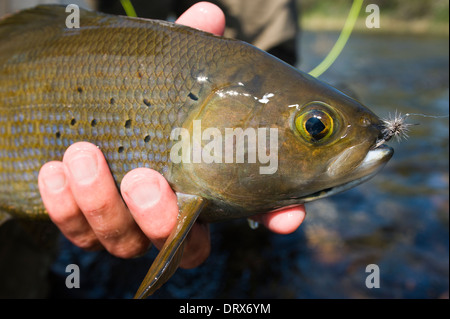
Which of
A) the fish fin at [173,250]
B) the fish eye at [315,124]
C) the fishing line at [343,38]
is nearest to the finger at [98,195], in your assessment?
the fish fin at [173,250]

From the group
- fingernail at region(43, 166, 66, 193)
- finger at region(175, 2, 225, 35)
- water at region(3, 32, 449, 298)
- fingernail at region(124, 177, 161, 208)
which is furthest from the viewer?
water at region(3, 32, 449, 298)

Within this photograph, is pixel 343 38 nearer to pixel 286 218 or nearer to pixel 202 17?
pixel 202 17

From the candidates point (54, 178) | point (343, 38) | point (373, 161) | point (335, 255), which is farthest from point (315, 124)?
point (335, 255)

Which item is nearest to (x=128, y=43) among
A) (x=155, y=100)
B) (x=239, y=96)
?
(x=155, y=100)

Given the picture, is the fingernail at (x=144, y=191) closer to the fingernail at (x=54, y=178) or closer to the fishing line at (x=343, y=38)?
the fingernail at (x=54, y=178)

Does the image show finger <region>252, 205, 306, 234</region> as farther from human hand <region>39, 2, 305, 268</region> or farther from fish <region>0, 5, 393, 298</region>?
fish <region>0, 5, 393, 298</region>

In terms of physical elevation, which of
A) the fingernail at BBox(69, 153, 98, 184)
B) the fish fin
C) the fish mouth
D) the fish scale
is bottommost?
the fish fin

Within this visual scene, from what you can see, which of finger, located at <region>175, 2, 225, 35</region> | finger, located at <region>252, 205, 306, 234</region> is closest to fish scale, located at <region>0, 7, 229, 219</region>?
finger, located at <region>175, 2, 225, 35</region>
